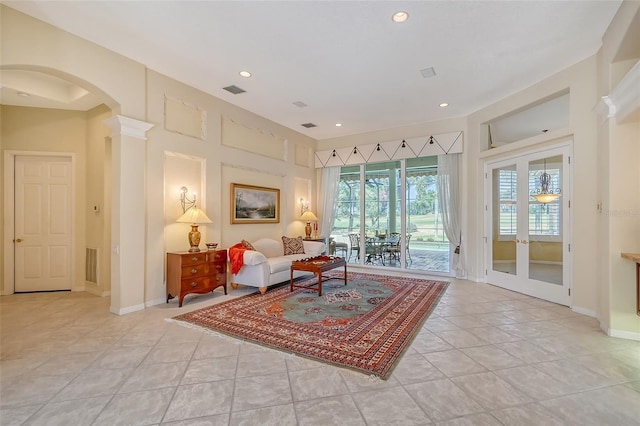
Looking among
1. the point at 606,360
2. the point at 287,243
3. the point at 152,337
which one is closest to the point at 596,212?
the point at 606,360

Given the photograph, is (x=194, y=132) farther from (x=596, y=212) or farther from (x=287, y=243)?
(x=596, y=212)

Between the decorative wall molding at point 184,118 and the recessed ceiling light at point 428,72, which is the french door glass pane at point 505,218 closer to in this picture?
the recessed ceiling light at point 428,72

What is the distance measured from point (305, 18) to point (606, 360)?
4.50 metres

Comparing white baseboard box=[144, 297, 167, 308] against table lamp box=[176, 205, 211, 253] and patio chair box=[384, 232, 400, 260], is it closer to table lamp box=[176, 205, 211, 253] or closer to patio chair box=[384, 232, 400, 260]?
table lamp box=[176, 205, 211, 253]

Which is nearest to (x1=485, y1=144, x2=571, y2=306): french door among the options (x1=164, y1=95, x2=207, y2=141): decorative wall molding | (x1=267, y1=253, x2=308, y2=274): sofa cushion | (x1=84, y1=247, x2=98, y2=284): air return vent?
(x1=267, y1=253, x2=308, y2=274): sofa cushion

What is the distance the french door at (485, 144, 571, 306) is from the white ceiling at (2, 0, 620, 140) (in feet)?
4.43

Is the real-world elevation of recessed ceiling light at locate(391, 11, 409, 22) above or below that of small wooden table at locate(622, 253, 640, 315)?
above

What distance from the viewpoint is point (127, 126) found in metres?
3.99

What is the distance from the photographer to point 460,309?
414 cm

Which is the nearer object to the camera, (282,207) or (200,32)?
(200,32)

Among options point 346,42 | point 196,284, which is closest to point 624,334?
point 346,42

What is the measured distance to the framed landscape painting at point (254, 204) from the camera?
5.70 metres

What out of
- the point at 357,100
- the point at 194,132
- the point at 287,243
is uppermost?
the point at 357,100

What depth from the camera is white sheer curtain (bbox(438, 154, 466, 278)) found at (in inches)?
244
